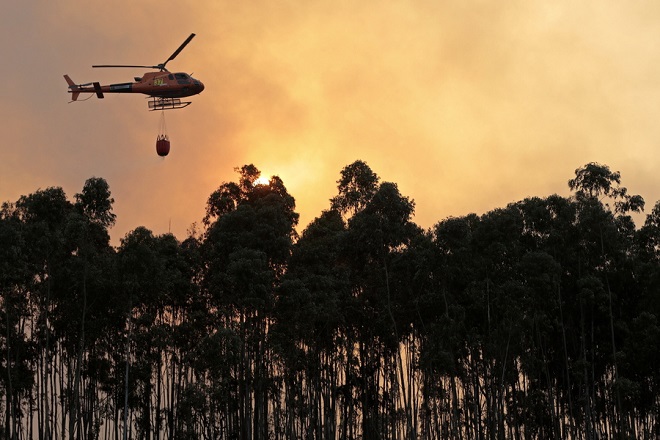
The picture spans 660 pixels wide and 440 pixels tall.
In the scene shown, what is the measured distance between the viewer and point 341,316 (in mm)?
42812

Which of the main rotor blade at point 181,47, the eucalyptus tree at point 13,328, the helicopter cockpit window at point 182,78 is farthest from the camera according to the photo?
the helicopter cockpit window at point 182,78

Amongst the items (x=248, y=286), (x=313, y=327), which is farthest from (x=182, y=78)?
(x=313, y=327)

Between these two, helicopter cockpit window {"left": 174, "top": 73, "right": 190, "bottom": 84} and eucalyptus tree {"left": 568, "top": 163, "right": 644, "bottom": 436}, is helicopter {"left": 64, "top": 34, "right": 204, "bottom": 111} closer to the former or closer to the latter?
helicopter cockpit window {"left": 174, "top": 73, "right": 190, "bottom": 84}

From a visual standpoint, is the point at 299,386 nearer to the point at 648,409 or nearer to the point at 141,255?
the point at 141,255

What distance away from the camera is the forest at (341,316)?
38.9 meters

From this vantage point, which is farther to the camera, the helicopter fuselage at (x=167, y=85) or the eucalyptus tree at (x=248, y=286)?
the helicopter fuselage at (x=167, y=85)

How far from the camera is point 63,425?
4209cm

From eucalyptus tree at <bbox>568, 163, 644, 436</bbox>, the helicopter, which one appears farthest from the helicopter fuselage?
eucalyptus tree at <bbox>568, 163, 644, 436</bbox>

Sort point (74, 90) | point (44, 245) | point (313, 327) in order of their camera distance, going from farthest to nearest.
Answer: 1. point (74, 90)
2. point (313, 327)
3. point (44, 245)

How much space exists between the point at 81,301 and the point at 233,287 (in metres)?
7.18

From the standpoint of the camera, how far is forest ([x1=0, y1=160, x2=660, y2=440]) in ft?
128

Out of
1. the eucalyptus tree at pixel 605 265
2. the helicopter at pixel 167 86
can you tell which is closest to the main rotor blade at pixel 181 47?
the helicopter at pixel 167 86

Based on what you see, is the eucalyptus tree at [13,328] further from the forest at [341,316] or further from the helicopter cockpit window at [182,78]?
the helicopter cockpit window at [182,78]

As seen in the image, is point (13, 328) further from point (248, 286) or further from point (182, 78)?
point (182, 78)
